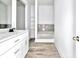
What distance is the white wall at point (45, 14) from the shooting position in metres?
7.24

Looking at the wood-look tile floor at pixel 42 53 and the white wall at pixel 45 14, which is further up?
the white wall at pixel 45 14

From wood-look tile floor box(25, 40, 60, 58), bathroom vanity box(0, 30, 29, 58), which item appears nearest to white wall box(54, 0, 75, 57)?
wood-look tile floor box(25, 40, 60, 58)

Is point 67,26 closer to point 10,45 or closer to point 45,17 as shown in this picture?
point 10,45

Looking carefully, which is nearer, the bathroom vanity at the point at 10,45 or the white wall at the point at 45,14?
the bathroom vanity at the point at 10,45

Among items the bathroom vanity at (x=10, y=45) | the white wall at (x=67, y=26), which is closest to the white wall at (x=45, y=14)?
the white wall at (x=67, y=26)

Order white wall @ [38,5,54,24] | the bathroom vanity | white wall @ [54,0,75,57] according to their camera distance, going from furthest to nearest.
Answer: white wall @ [38,5,54,24] → white wall @ [54,0,75,57] → the bathroom vanity

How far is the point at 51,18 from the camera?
729 cm

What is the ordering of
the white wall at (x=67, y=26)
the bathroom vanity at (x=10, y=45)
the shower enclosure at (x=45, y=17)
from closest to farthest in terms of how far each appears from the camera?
1. the bathroom vanity at (x=10, y=45)
2. the white wall at (x=67, y=26)
3. the shower enclosure at (x=45, y=17)

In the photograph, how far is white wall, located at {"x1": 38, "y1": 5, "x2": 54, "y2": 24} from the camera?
285 inches

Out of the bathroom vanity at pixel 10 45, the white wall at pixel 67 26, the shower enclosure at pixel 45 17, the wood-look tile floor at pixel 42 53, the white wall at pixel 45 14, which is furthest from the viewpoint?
the white wall at pixel 45 14

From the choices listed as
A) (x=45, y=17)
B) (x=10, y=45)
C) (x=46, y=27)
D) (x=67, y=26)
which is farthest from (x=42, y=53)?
(x=45, y=17)

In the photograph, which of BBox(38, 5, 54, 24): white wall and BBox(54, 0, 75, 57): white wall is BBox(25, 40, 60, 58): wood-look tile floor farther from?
BBox(38, 5, 54, 24): white wall

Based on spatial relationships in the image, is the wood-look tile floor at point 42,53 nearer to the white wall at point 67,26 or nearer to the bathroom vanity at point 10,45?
the white wall at point 67,26

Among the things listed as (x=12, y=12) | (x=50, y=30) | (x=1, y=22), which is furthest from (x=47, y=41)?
(x=1, y=22)
